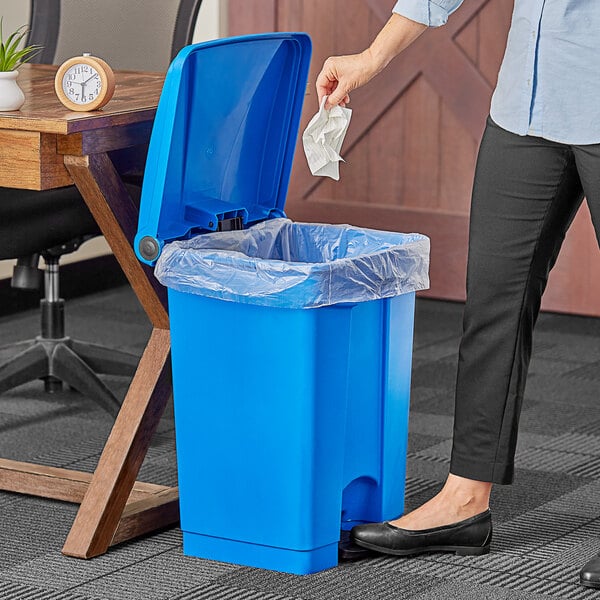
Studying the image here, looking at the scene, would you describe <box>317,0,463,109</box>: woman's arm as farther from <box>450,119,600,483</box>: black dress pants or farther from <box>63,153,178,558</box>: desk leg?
<box>63,153,178,558</box>: desk leg

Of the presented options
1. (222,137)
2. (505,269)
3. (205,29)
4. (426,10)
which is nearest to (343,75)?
(426,10)

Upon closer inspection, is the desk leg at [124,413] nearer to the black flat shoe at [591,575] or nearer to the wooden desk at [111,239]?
the wooden desk at [111,239]

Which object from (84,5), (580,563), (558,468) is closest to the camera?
(580,563)

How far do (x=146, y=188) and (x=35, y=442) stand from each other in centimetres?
93

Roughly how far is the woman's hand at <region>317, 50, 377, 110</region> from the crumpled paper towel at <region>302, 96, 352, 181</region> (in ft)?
0.05

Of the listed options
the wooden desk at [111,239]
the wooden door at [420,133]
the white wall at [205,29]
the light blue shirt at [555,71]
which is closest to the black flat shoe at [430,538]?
the wooden desk at [111,239]

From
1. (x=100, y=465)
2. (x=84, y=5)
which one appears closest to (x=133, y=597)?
(x=100, y=465)

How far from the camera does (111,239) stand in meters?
2.09

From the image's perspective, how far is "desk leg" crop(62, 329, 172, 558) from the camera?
207 centimetres

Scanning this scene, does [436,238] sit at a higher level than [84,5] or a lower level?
lower

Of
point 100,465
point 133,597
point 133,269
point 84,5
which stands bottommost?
point 133,597

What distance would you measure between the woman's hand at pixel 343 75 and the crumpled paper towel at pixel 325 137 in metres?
0.02

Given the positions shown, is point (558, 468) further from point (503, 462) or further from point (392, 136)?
point (392, 136)

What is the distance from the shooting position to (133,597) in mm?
1919
